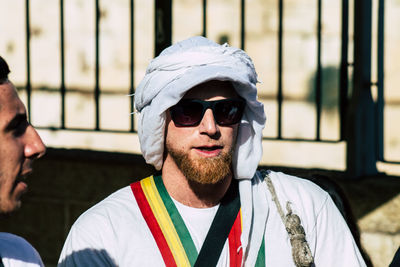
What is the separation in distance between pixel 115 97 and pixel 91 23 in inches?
25.4

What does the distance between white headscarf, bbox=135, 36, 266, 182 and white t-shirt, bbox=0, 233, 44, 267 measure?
40.3 inches

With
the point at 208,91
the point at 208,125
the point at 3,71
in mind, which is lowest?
the point at 208,125

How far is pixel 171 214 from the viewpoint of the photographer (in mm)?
3699

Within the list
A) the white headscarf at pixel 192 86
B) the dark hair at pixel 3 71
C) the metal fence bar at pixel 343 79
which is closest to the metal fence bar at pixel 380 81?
the metal fence bar at pixel 343 79

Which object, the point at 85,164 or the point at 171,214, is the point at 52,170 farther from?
the point at 171,214

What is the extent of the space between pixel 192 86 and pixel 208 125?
0.58ft

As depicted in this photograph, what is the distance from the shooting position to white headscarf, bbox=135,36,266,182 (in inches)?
148

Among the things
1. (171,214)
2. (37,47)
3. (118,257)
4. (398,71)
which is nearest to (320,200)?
(171,214)

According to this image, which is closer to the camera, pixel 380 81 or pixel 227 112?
pixel 227 112

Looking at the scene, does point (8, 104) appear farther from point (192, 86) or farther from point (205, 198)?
point (205, 198)

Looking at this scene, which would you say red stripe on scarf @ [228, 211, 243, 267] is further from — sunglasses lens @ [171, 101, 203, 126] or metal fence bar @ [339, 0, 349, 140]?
metal fence bar @ [339, 0, 349, 140]

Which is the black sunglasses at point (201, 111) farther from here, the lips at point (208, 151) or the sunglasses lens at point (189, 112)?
the lips at point (208, 151)

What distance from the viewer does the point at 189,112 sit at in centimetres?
374

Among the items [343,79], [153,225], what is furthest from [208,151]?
[343,79]
